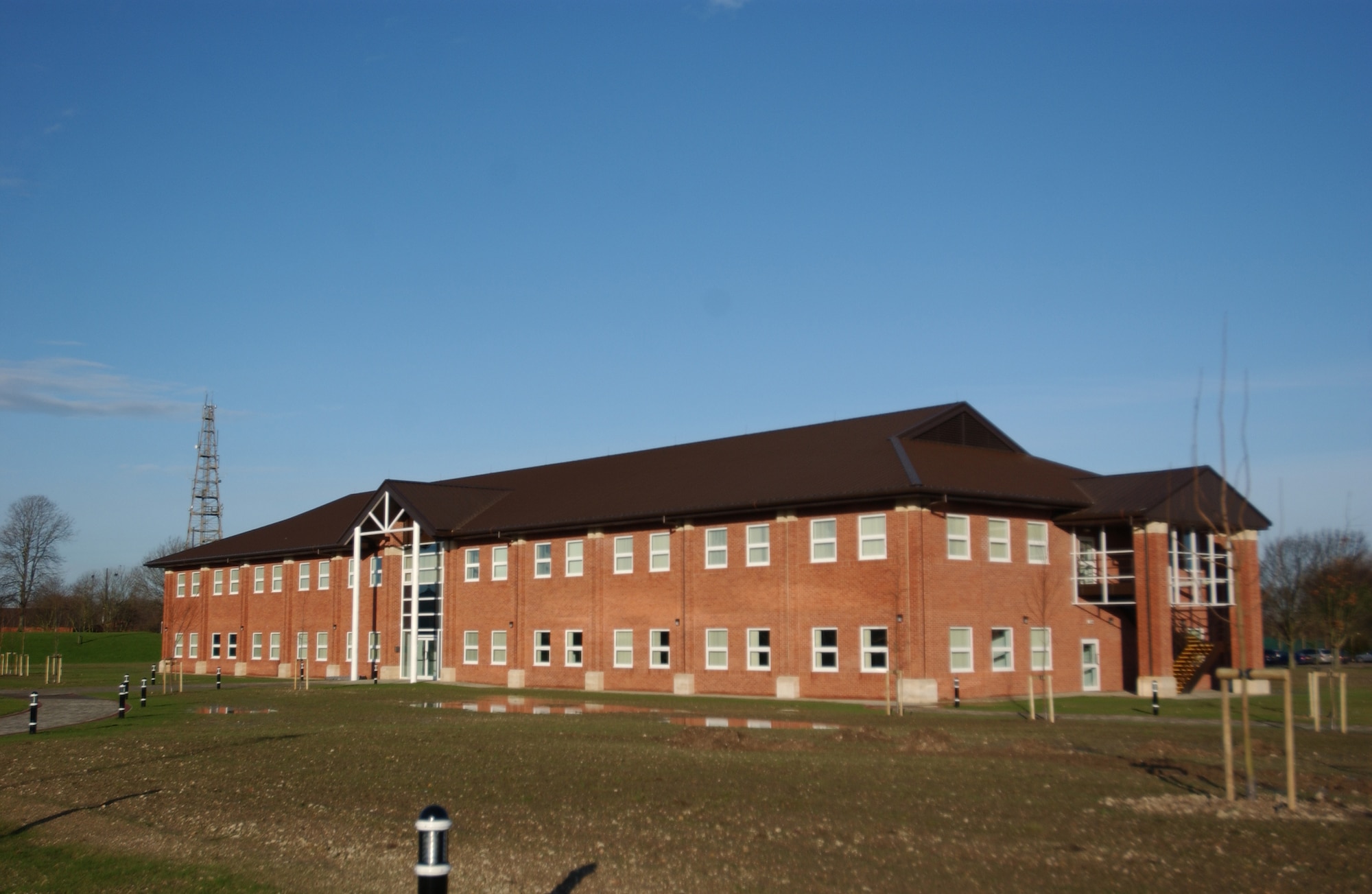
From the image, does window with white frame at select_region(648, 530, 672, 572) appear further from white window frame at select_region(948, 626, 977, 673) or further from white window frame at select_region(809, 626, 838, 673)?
white window frame at select_region(948, 626, 977, 673)

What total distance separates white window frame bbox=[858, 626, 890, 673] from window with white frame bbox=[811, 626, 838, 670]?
942 millimetres

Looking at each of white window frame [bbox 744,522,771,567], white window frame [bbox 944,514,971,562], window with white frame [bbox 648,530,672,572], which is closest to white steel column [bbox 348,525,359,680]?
window with white frame [bbox 648,530,672,572]

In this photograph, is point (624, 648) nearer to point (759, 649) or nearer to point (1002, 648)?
point (759, 649)

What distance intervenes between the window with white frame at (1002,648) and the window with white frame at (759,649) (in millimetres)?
6958

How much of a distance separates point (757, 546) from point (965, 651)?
7382 millimetres

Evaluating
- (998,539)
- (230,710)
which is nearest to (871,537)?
(998,539)

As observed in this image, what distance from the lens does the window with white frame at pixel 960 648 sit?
3606 centimetres

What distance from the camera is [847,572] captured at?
1453 inches

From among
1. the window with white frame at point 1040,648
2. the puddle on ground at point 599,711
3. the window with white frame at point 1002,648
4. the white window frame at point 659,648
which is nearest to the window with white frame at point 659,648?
the white window frame at point 659,648

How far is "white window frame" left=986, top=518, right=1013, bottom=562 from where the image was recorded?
37.9 meters

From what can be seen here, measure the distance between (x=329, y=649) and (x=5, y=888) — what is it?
49.3 meters

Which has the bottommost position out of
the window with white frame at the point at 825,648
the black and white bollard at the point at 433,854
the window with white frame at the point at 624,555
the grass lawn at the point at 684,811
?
the grass lawn at the point at 684,811

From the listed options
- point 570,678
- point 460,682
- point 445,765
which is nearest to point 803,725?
point 445,765

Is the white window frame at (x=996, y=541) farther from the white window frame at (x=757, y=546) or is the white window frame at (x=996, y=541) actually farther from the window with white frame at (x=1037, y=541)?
the white window frame at (x=757, y=546)
